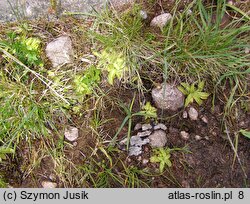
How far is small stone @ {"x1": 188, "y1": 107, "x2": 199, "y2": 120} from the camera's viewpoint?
6.88ft

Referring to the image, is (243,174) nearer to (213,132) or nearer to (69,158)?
(213,132)

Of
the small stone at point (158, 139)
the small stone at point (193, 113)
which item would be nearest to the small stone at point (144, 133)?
the small stone at point (158, 139)

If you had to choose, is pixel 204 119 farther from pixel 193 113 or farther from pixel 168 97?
pixel 168 97

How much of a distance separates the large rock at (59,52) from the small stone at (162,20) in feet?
1.90

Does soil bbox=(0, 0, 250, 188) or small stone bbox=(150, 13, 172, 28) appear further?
small stone bbox=(150, 13, 172, 28)

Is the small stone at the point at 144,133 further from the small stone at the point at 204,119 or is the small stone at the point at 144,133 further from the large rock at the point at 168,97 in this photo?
the small stone at the point at 204,119

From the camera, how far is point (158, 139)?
2.06m

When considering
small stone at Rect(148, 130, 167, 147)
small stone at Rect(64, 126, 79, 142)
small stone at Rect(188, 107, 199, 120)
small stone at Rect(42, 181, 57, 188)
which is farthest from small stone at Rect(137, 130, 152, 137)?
small stone at Rect(42, 181, 57, 188)

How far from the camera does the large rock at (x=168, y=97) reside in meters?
2.09

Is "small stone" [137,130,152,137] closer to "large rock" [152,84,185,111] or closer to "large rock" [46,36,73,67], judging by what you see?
"large rock" [152,84,185,111]

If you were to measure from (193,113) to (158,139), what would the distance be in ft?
0.91

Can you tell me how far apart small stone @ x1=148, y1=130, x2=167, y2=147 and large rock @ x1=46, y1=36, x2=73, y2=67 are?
72 centimetres

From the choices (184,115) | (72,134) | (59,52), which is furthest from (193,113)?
(59,52)

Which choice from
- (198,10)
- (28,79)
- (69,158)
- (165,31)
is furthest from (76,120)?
(198,10)
